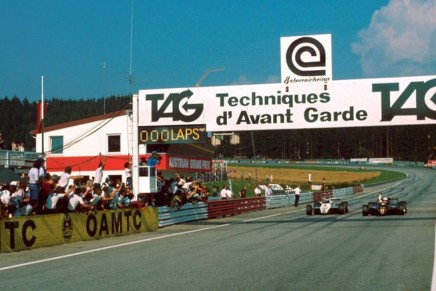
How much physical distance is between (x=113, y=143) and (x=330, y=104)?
90.8ft

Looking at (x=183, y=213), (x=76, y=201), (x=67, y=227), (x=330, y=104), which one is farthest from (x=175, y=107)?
(x=67, y=227)

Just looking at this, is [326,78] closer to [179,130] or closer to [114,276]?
[179,130]

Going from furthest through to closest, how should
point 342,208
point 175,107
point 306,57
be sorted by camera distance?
point 342,208
point 175,107
point 306,57

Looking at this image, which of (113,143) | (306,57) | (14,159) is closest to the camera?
(306,57)

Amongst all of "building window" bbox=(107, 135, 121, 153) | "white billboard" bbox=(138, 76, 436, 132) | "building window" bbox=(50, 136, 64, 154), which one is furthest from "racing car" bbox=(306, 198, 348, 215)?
"building window" bbox=(50, 136, 64, 154)

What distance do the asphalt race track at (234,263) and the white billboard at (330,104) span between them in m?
5.36

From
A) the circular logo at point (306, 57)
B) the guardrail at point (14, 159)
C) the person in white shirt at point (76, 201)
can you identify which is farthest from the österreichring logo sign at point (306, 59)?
the guardrail at point (14, 159)

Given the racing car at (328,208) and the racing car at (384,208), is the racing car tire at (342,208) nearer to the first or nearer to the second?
the racing car at (328,208)

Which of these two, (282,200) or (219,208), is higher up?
(219,208)

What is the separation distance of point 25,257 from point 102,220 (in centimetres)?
495

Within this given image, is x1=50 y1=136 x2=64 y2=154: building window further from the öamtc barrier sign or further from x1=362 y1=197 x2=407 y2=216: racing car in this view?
the öamtc barrier sign

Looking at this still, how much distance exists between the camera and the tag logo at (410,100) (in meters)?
21.4

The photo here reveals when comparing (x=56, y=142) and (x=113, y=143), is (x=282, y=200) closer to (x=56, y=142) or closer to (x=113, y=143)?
(x=113, y=143)

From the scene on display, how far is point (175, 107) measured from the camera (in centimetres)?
2289
